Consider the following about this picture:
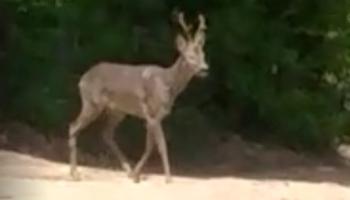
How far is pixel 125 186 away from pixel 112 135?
2.13 meters

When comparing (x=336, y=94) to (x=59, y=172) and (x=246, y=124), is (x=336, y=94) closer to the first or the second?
(x=246, y=124)

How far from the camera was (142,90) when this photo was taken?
12.9 m

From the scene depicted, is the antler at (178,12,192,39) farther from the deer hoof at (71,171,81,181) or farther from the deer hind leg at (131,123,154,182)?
the deer hoof at (71,171,81,181)

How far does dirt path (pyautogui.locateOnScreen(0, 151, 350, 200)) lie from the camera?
11.1 m

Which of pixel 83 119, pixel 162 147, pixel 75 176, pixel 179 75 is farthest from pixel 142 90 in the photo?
pixel 75 176

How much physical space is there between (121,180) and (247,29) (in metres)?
3.45

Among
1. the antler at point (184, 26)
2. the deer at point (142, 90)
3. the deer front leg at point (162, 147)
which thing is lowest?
the deer front leg at point (162, 147)

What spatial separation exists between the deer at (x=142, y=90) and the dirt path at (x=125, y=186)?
0.28 m

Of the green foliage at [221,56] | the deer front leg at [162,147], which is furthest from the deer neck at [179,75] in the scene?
the green foliage at [221,56]

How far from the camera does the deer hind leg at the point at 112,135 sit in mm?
13589

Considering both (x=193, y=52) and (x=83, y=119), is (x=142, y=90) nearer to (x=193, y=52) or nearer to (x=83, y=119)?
(x=193, y=52)

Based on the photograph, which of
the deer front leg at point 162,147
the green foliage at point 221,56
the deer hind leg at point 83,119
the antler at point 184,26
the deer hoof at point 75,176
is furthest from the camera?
the green foliage at point 221,56

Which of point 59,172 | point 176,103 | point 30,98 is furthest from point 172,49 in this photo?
point 59,172

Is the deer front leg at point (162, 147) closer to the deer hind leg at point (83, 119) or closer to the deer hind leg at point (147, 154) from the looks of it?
the deer hind leg at point (147, 154)
